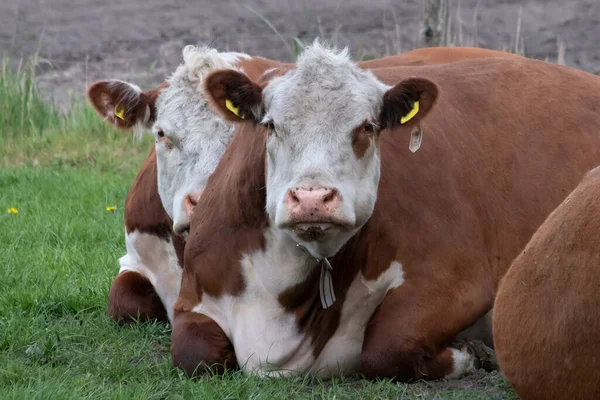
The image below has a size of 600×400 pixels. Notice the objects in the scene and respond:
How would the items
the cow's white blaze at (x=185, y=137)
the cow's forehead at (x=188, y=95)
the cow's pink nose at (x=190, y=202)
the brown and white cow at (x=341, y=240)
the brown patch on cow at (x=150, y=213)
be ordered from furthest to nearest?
the brown patch on cow at (x=150, y=213), the cow's forehead at (x=188, y=95), the cow's white blaze at (x=185, y=137), the cow's pink nose at (x=190, y=202), the brown and white cow at (x=341, y=240)

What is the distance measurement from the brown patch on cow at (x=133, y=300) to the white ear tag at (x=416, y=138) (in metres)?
1.87

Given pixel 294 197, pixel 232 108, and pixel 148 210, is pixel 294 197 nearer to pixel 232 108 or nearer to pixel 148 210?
pixel 232 108

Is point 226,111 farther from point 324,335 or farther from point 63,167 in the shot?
point 63,167

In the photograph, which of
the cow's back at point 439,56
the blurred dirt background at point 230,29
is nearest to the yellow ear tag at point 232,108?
the cow's back at point 439,56

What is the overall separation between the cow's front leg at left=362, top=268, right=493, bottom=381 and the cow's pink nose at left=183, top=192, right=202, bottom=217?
130 cm

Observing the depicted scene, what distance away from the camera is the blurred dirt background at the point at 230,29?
1599 centimetres

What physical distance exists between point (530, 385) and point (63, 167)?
8.84 meters

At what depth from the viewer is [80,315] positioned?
21.7 feet

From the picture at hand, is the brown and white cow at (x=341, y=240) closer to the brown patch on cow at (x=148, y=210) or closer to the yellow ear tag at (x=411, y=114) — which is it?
the yellow ear tag at (x=411, y=114)

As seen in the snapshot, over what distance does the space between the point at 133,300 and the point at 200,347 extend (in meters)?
1.26

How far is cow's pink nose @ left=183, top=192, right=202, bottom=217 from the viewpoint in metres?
6.32

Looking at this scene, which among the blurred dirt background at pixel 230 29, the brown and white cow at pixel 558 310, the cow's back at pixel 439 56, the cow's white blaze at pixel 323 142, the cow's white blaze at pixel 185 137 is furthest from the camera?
Answer: the blurred dirt background at pixel 230 29

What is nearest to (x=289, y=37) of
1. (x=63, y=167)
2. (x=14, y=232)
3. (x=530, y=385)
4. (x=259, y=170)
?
(x=63, y=167)

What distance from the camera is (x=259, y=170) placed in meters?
5.61
